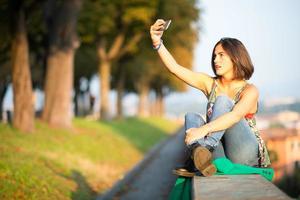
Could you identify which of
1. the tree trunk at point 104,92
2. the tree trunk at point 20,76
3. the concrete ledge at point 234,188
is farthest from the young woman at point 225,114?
the tree trunk at point 104,92

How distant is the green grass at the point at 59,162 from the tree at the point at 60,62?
736 millimetres

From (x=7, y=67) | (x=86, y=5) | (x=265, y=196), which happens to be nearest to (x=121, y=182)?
(x=265, y=196)

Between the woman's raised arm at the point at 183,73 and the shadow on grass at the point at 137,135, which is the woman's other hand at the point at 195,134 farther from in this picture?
the shadow on grass at the point at 137,135

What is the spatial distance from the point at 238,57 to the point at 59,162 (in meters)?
6.80

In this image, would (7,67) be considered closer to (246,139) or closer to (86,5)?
(86,5)

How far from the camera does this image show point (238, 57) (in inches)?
180

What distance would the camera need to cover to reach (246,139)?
4250 mm

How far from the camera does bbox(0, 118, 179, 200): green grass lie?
746 cm

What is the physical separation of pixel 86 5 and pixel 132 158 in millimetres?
8940

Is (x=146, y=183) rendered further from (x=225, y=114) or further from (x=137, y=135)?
(x=137, y=135)

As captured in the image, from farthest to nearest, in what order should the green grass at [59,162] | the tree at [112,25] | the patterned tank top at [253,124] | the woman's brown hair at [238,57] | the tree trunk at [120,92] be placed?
1. the tree trunk at [120,92]
2. the tree at [112,25]
3. the green grass at [59,162]
4. the woman's brown hair at [238,57]
5. the patterned tank top at [253,124]

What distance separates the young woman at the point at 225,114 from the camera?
4.08m

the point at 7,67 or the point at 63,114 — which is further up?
the point at 7,67

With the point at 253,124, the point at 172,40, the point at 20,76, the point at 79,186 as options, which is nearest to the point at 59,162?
the point at 79,186
